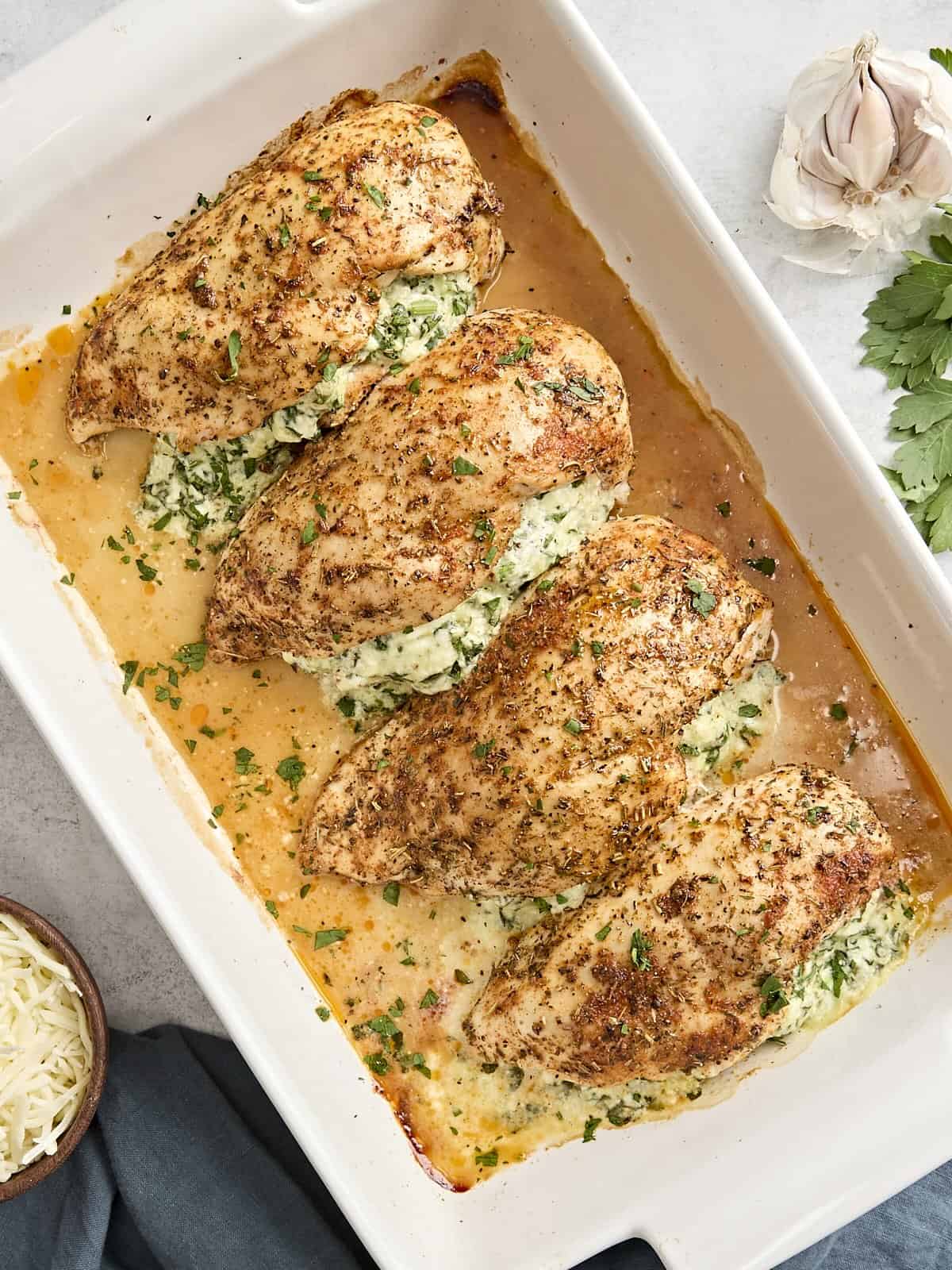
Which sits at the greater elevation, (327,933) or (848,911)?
(327,933)

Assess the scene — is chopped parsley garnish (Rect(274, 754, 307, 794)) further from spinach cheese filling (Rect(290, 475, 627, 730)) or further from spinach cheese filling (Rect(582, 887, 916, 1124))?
spinach cheese filling (Rect(582, 887, 916, 1124))

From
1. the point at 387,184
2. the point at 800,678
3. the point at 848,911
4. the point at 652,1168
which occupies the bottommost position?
the point at 652,1168

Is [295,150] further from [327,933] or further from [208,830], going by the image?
[327,933]

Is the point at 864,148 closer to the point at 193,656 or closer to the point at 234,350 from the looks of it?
the point at 234,350

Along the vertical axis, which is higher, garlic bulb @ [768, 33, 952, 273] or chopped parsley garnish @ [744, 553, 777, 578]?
garlic bulb @ [768, 33, 952, 273]

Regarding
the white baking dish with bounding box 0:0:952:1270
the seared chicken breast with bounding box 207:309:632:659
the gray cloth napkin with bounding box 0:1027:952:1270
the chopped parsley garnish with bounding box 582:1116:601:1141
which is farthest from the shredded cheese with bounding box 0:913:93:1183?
the chopped parsley garnish with bounding box 582:1116:601:1141

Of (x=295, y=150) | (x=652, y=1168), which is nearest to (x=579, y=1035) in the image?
(x=652, y=1168)

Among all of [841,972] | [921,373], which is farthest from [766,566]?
[841,972]
